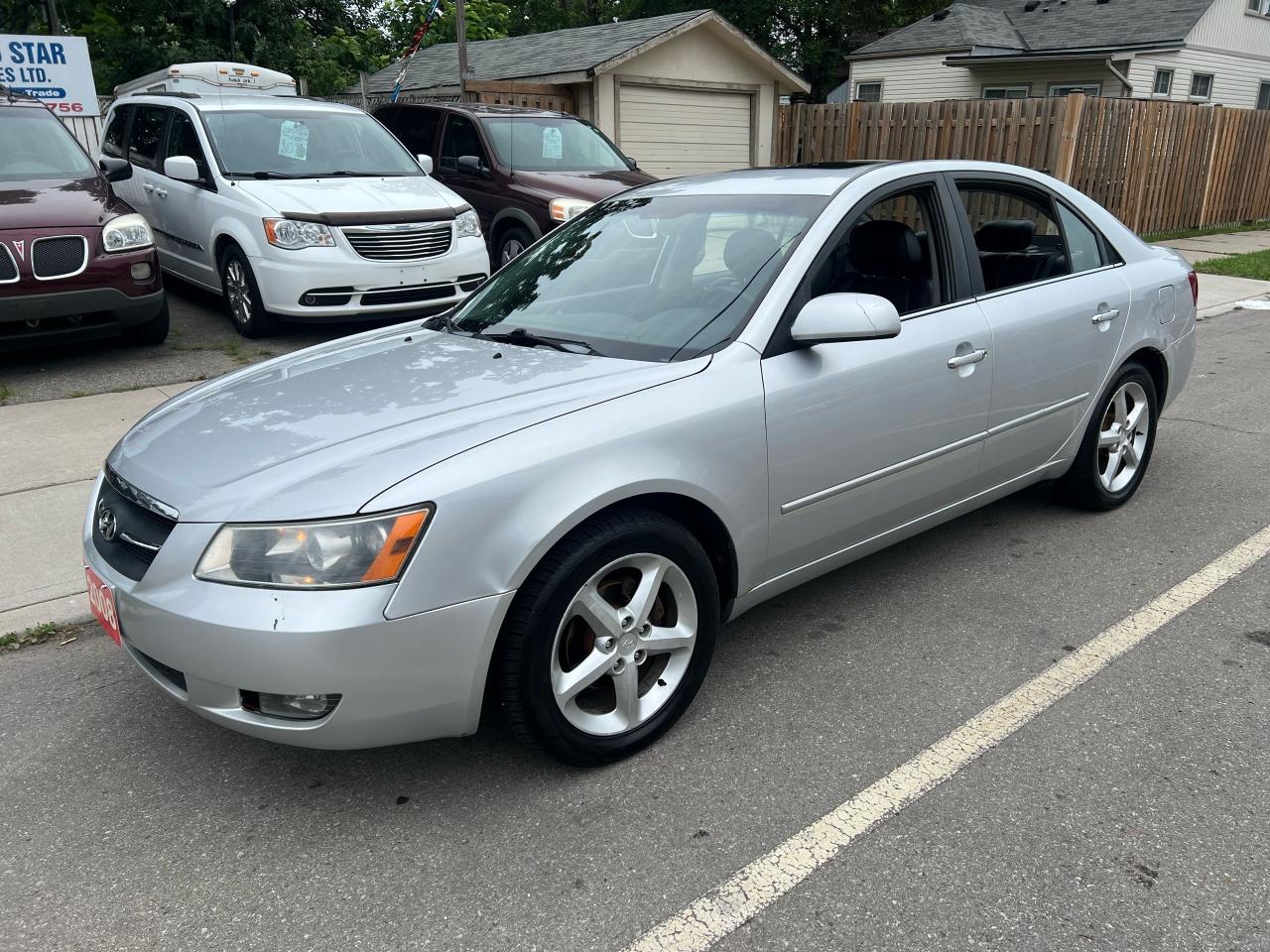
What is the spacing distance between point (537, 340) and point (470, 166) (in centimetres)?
722

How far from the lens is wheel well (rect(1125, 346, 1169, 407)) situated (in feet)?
15.3

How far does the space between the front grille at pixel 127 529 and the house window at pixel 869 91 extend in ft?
100

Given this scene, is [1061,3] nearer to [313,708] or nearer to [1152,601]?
[1152,601]

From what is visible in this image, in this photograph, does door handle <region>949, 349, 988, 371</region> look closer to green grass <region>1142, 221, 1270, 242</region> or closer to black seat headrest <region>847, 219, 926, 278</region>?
black seat headrest <region>847, 219, 926, 278</region>

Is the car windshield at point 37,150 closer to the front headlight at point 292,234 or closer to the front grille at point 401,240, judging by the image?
the front headlight at point 292,234

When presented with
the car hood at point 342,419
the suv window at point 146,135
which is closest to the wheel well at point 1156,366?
the car hood at point 342,419

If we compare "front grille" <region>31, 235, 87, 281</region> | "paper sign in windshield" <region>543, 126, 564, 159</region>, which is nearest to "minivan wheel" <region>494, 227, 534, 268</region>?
"paper sign in windshield" <region>543, 126, 564, 159</region>

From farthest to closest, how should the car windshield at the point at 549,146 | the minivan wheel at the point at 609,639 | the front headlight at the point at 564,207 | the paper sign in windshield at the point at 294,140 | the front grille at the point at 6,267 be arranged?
1. the car windshield at the point at 549,146
2. the front headlight at the point at 564,207
3. the paper sign in windshield at the point at 294,140
4. the front grille at the point at 6,267
5. the minivan wheel at the point at 609,639

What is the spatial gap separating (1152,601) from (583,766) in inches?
91.6

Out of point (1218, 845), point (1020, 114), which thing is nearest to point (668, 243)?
point (1218, 845)

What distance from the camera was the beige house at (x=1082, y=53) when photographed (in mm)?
25031

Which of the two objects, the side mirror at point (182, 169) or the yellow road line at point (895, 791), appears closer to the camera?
the yellow road line at point (895, 791)

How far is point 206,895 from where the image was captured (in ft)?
7.89

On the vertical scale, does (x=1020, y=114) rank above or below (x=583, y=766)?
above
